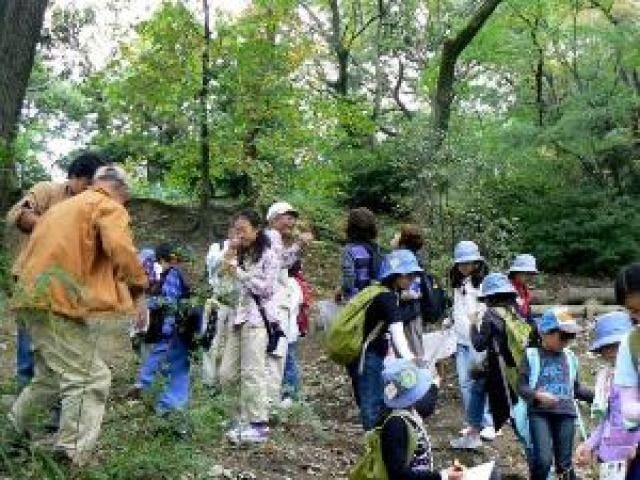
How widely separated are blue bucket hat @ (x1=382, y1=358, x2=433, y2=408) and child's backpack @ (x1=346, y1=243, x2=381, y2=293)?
103 inches

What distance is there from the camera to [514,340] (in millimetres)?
6637

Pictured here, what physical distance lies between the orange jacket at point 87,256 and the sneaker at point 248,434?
170cm

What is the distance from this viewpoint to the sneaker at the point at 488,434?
7.91 m

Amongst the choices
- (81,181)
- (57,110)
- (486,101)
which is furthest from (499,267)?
(57,110)

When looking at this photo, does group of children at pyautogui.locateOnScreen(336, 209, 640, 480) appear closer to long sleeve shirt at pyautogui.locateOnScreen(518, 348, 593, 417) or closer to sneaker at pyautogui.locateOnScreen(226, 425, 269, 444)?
long sleeve shirt at pyautogui.locateOnScreen(518, 348, 593, 417)

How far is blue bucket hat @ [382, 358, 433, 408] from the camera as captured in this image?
4371 mm

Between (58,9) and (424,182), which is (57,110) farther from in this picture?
(424,182)

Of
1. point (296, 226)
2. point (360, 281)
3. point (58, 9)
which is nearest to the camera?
point (360, 281)

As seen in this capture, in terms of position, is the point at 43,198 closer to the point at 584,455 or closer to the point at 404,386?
the point at 404,386

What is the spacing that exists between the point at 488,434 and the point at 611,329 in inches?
145

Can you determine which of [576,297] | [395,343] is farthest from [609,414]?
[576,297]

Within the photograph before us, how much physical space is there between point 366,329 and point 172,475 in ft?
5.94

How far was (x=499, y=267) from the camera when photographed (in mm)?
11344

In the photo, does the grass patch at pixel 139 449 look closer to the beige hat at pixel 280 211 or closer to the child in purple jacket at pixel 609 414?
the beige hat at pixel 280 211
